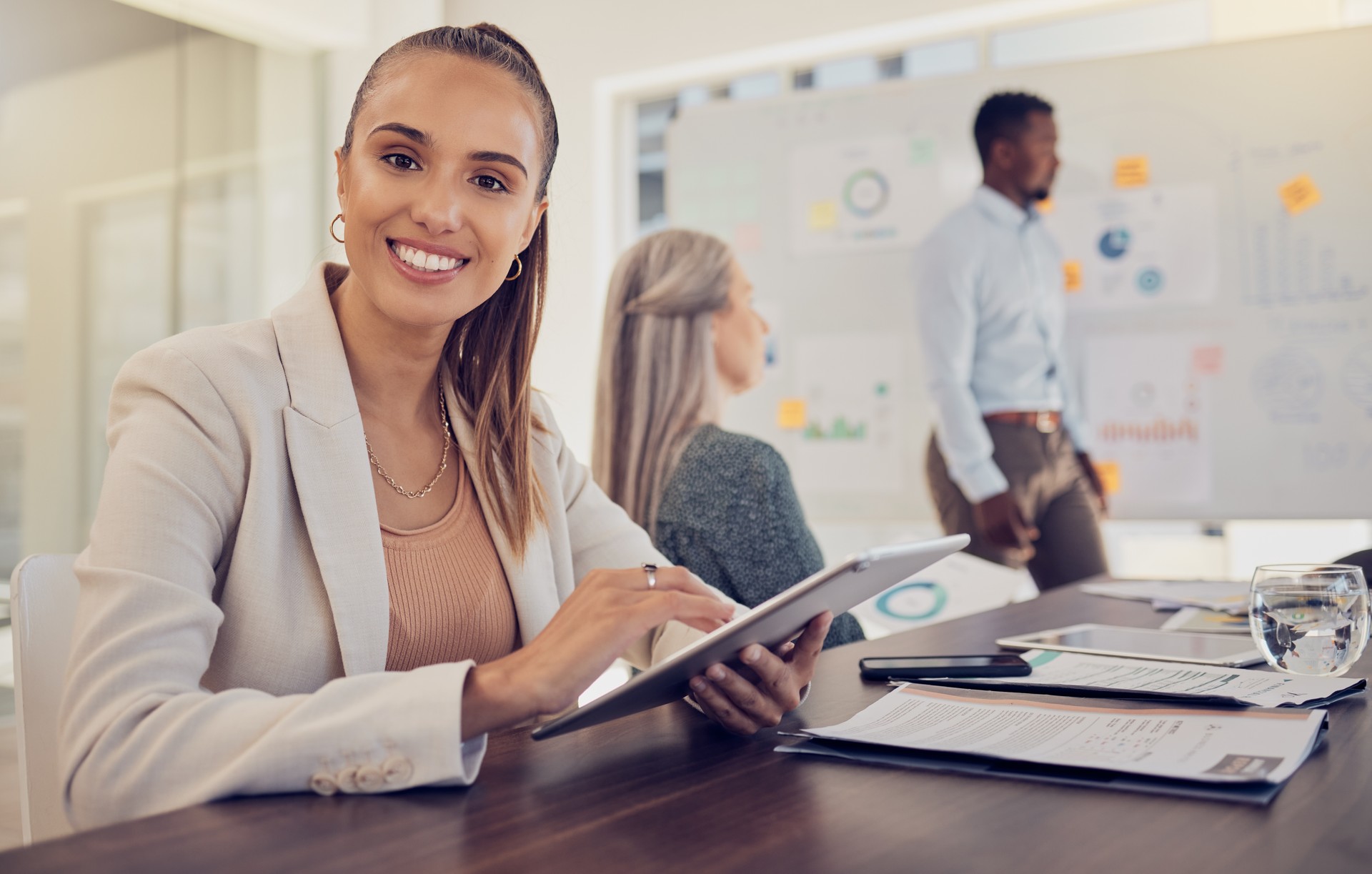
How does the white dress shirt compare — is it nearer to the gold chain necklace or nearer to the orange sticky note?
the orange sticky note

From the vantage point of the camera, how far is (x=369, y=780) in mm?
730

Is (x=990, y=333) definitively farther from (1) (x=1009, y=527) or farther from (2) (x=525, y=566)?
(2) (x=525, y=566)

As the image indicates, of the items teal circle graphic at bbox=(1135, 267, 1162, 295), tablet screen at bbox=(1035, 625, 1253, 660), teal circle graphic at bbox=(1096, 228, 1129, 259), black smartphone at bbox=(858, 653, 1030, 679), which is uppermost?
teal circle graphic at bbox=(1096, 228, 1129, 259)

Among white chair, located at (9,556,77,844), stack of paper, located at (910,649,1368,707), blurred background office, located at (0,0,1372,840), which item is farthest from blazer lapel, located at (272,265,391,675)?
blurred background office, located at (0,0,1372,840)

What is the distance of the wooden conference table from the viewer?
0.60 m

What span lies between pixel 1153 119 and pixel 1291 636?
255 cm

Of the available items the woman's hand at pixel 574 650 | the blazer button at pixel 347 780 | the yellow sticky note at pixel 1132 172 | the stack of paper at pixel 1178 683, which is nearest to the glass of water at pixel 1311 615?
the stack of paper at pixel 1178 683

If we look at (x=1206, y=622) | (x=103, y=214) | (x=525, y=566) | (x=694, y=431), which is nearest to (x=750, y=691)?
(x=525, y=566)

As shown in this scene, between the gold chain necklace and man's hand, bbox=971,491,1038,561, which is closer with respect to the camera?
the gold chain necklace

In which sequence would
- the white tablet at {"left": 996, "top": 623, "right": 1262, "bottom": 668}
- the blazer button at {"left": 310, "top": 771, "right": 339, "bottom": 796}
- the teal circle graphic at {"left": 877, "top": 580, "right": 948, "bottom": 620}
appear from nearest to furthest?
the blazer button at {"left": 310, "top": 771, "right": 339, "bottom": 796}, the white tablet at {"left": 996, "top": 623, "right": 1262, "bottom": 668}, the teal circle graphic at {"left": 877, "top": 580, "right": 948, "bottom": 620}

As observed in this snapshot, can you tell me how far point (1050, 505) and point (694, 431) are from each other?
1.76 m

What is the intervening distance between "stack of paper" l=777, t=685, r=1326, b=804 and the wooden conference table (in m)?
0.02

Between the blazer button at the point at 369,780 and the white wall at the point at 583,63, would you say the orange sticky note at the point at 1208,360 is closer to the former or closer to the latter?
the white wall at the point at 583,63

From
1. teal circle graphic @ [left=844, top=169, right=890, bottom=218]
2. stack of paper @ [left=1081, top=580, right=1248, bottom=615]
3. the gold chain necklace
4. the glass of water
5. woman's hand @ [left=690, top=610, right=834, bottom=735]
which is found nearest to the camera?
woman's hand @ [left=690, top=610, right=834, bottom=735]
